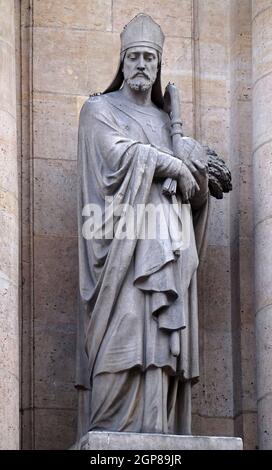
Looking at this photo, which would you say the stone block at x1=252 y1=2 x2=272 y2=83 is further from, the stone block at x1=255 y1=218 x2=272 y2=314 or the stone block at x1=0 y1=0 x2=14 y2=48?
the stone block at x1=0 y1=0 x2=14 y2=48

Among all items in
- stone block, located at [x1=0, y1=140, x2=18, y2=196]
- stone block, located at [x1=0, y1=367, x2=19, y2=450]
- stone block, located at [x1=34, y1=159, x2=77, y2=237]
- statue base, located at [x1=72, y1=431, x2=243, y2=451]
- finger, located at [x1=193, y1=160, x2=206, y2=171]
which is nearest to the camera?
statue base, located at [x1=72, y1=431, x2=243, y2=451]

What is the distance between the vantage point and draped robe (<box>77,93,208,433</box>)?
15.0 metres

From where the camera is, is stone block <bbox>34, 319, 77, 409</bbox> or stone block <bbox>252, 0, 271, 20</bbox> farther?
stone block <bbox>252, 0, 271, 20</bbox>

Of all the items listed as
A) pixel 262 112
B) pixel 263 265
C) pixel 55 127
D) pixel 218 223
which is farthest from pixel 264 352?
pixel 55 127

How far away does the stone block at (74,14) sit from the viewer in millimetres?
16641

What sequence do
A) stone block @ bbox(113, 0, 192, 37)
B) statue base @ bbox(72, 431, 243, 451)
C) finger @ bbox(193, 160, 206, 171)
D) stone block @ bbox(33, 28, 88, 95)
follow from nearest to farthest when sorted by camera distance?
statue base @ bbox(72, 431, 243, 451)
finger @ bbox(193, 160, 206, 171)
stone block @ bbox(33, 28, 88, 95)
stone block @ bbox(113, 0, 192, 37)

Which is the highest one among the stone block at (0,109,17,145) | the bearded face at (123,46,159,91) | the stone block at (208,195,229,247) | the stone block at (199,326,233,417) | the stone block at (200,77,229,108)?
the stone block at (200,77,229,108)

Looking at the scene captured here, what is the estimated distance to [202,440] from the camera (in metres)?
14.8

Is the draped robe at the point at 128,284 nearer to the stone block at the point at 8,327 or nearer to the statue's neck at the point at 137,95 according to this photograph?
the statue's neck at the point at 137,95

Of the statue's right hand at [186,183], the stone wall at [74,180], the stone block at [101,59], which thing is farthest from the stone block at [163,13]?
the statue's right hand at [186,183]

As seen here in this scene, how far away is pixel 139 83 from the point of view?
15.7 m

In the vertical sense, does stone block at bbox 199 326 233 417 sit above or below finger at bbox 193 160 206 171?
A: below

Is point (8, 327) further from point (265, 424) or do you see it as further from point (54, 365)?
point (265, 424)

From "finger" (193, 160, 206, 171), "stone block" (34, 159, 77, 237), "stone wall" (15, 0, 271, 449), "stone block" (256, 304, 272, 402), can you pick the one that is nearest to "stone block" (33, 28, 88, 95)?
"stone wall" (15, 0, 271, 449)
